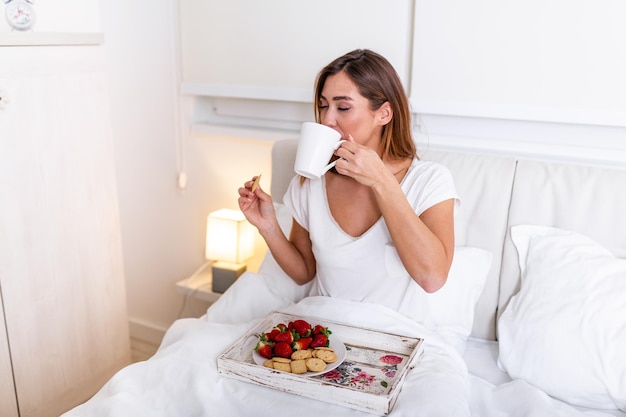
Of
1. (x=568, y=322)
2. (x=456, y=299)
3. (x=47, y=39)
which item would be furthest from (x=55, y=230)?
(x=568, y=322)

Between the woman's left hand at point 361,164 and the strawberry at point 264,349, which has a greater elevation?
the woman's left hand at point 361,164

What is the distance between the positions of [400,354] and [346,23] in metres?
1.14

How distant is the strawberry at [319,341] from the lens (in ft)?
4.42

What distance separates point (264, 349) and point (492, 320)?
72cm

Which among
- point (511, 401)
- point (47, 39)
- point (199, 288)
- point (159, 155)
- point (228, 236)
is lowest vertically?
point (199, 288)

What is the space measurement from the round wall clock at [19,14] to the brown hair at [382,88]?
2.88ft

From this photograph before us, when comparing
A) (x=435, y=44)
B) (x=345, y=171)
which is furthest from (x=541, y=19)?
(x=345, y=171)

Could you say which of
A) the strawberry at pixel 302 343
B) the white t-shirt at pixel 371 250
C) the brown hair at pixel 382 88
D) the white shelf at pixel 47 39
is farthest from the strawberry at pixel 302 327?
the white shelf at pixel 47 39

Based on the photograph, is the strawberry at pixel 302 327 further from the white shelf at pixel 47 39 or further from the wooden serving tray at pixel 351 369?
the white shelf at pixel 47 39

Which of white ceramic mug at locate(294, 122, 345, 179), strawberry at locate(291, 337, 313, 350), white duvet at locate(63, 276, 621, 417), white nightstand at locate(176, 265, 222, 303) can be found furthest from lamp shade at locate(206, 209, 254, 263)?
strawberry at locate(291, 337, 313, 350)

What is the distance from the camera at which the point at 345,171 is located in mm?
1429

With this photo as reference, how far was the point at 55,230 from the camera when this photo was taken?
1891 mm

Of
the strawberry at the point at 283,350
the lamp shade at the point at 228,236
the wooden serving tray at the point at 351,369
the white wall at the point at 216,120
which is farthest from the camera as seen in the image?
the lamp shade at the point at 228,236

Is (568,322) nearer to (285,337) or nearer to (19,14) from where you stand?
(285,337)
